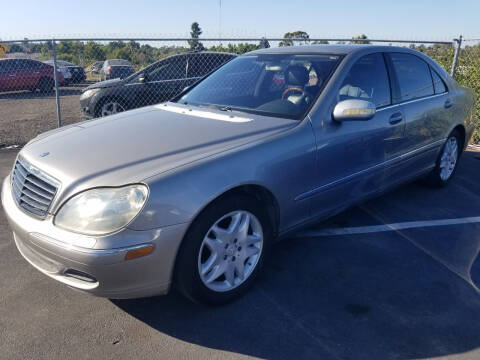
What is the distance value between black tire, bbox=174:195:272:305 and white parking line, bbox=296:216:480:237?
1.15 m

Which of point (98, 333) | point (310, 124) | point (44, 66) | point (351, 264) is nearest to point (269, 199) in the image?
point (310, 124)

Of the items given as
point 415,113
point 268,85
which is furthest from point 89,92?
point 415,113

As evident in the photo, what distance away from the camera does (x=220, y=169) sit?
2.52 m

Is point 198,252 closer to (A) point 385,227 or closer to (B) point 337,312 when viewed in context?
(B) point 337,312

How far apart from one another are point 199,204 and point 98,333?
3.25 ft

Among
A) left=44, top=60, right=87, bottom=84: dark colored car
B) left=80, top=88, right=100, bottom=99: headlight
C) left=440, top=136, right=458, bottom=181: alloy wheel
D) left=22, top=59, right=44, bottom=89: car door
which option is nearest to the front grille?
left=440, top=136, right=458, bottom=181: alloy wheel

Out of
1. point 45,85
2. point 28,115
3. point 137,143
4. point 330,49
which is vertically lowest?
point 28,115

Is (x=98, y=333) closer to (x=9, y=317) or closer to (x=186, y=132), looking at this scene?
(x=9, y=317)

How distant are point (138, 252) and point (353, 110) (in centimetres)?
183

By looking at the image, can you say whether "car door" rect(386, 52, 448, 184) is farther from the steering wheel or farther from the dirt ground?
the dirt ground

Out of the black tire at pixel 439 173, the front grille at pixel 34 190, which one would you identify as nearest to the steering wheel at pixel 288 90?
the front grille at pixel 34 190

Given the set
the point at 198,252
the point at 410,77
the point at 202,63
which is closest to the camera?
the point at 198,252

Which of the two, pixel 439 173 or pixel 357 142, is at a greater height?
pixel 357 142

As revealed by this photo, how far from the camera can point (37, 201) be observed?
2514mm
